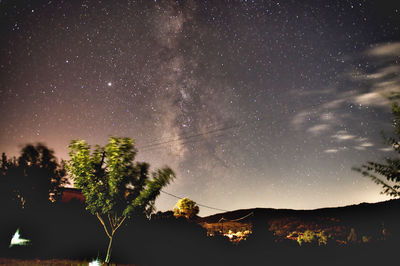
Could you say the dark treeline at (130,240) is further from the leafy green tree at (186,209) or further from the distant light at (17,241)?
the leafy green tree at (186,209)

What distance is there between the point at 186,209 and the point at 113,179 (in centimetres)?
3336

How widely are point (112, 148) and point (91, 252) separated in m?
9.11

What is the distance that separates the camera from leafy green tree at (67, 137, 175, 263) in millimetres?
12328

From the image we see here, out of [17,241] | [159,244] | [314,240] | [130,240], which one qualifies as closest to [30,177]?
[17,241]

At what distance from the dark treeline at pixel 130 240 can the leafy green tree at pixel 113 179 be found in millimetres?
1839

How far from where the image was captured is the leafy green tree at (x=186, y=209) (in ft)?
142

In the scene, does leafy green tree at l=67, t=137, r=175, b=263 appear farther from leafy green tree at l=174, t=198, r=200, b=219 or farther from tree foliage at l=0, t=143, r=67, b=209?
leafy green tree at l=174, t=198, r=200, b=219

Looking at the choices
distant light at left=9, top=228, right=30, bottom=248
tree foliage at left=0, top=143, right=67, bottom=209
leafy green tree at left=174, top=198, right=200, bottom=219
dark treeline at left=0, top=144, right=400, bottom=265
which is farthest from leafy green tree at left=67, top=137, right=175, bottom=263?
leafy green tree at left=174, top=198, right=200, bottom=219

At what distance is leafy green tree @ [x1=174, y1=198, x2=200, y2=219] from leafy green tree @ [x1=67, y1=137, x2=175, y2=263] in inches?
1238

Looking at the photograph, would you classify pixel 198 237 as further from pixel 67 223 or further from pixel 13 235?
pixel 13 235

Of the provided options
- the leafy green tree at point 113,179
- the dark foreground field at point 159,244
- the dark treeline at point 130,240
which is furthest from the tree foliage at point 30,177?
the leafy green tree at point 113,179

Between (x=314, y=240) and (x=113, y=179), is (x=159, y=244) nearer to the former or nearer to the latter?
(x=113, y=179)

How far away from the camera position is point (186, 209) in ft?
143

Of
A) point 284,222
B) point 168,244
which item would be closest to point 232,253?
point 168,244
